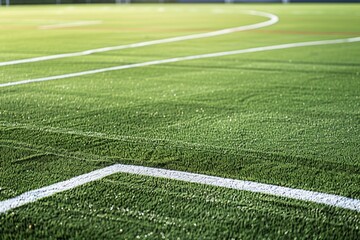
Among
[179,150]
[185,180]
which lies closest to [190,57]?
[179,150]

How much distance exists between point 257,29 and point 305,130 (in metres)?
8.22

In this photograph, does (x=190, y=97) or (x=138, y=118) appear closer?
(x=138, y=118)

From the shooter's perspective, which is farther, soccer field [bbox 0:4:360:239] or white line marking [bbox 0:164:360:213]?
white line marking [bbox 0:164:360:213]

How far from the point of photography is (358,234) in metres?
1.94

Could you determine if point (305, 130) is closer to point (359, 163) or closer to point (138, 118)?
point (359, 163)

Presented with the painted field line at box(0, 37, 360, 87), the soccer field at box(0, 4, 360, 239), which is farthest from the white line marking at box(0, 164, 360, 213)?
the painted field line at box(0, 37, 360, 87)

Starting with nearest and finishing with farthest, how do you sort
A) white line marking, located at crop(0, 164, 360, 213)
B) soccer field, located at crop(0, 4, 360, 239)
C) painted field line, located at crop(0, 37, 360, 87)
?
soccer field, located at crop(0, 4, 360, 239), white line marking, located at crop(0, 164, 360, 213), painted field line, located at crop(0, 37, 360, 87)

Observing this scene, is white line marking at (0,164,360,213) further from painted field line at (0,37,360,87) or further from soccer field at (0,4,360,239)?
painted field line at (0,37,360,87)

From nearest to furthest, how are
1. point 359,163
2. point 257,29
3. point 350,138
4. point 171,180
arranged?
point 171,180 → point 359,163 → point 350,138 → point 257,29

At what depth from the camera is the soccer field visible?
2.04 meters

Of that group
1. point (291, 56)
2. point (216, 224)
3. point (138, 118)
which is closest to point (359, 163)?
point (216, 224)

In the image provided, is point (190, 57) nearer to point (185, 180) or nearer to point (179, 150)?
point (179, 150)

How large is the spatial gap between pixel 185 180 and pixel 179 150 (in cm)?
45

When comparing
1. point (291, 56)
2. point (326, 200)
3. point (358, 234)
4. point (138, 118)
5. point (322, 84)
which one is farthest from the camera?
point (291, 56)
